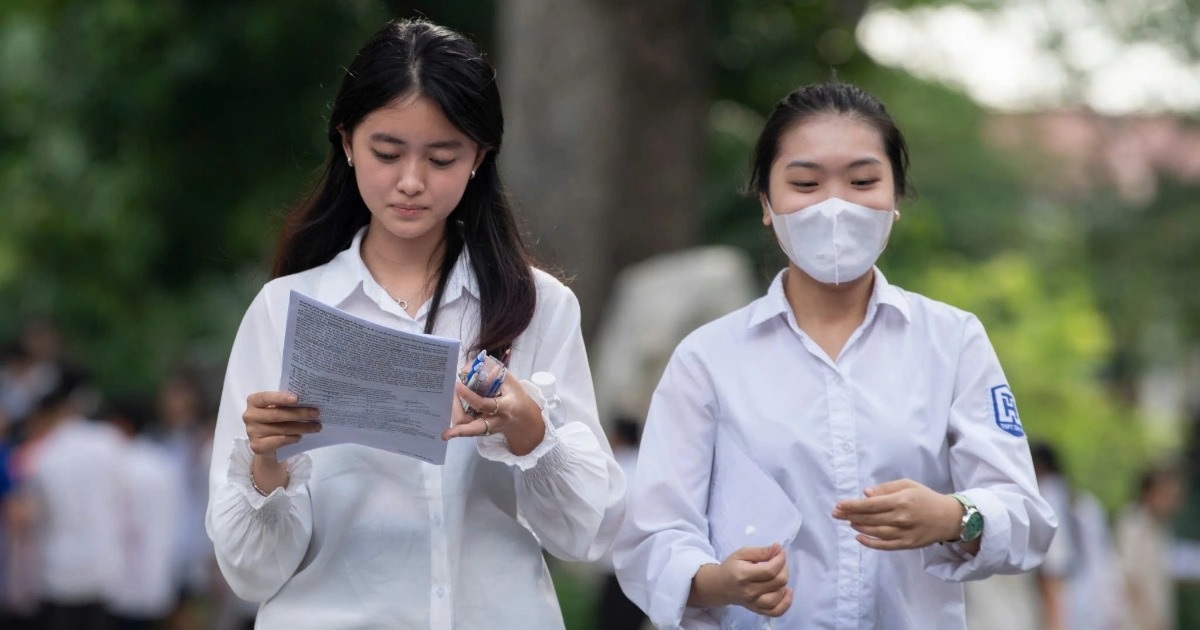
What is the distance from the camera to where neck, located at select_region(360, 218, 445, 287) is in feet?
12.2

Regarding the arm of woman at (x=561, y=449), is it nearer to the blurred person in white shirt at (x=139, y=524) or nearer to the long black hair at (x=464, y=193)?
the long black hair at (x=464, y=193)

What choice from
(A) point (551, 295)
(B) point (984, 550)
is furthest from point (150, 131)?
(B) point (984, 550)

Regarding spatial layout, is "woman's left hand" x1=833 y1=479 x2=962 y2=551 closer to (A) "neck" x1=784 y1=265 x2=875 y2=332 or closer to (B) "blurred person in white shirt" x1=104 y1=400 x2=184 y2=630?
(A) "neck" x1=784 y1=265 x2=875 y2=332

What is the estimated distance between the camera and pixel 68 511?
997cm

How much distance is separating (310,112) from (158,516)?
17.4ft

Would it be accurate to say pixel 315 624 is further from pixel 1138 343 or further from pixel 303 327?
pixel 1138 343

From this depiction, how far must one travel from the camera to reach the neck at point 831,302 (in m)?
3.77

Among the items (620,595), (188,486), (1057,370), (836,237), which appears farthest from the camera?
(1057,370)

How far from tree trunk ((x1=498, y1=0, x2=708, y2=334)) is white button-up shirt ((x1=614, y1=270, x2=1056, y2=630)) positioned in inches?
294

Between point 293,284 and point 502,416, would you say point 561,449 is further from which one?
point 293,284

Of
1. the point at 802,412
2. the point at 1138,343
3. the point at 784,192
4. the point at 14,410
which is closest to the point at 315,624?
the point at 802,412

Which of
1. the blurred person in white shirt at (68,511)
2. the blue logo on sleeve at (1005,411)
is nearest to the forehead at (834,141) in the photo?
the blue logo on sleeve at (1005,411)

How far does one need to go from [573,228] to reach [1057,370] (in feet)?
20.0

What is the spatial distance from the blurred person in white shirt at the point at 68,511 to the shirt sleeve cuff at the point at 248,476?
6.84 metres
